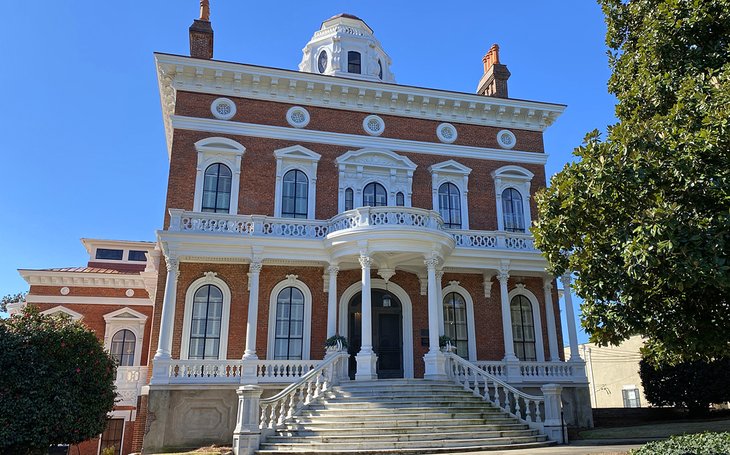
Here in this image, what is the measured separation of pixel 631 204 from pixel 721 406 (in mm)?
16919

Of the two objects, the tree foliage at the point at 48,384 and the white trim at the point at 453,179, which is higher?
the white trim at the point at 453,179

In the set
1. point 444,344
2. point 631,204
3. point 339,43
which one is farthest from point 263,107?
point 631,204

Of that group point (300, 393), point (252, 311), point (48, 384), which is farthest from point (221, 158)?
point (48, 384)

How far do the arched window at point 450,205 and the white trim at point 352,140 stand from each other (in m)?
1.35

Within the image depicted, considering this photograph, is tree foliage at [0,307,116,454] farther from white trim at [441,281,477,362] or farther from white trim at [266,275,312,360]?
white trim at [441,281,477,362]

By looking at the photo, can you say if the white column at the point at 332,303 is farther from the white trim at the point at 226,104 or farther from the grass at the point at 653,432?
the grass at the point at 653,432

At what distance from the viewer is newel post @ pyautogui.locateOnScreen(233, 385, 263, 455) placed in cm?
1265

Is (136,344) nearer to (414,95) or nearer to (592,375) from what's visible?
(414,95)

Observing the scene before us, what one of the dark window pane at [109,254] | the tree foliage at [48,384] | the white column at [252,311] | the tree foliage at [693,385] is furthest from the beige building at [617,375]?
the dark window pane at [109,254]

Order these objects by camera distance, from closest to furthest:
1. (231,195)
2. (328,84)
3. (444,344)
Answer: (444,344), (231,195), (328,84)

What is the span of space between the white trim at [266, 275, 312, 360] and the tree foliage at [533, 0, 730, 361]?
33.7 feet

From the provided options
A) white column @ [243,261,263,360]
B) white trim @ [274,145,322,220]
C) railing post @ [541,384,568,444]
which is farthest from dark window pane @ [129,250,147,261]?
railing post @ [541,384,568,444]

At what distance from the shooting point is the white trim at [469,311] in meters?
19.8

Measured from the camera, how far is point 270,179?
65.5ft
